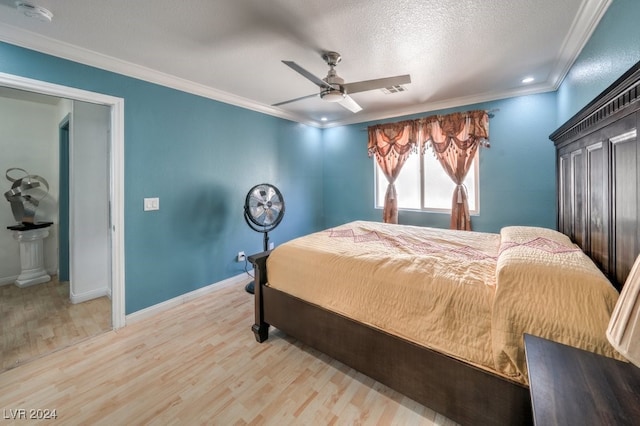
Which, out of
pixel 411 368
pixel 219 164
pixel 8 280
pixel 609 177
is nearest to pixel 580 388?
pixel 411 368

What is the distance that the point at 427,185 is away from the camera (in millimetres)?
3779

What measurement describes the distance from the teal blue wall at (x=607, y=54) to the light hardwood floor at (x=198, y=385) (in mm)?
2224

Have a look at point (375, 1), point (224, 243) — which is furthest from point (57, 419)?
point (375, 1)

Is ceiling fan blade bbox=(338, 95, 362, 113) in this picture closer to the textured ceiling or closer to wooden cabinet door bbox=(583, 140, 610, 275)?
the textured ceiling

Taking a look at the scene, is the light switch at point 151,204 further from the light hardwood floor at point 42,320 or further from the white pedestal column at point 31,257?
the white pedestal column at point 31,257

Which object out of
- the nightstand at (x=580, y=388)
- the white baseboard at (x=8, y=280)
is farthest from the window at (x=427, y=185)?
the white baseboard at (x=8, y=280)

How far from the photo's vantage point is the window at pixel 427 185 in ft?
11.3

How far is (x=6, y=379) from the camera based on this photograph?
5.60ft

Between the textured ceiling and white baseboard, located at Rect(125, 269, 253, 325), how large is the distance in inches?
89.4

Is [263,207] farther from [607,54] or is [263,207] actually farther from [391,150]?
[607,54]

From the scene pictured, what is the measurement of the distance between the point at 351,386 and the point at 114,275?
2269mm

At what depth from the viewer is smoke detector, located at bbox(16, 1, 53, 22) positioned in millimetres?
1543

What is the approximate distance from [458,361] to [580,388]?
565mm

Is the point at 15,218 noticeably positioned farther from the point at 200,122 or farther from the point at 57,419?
the point at 57,419
